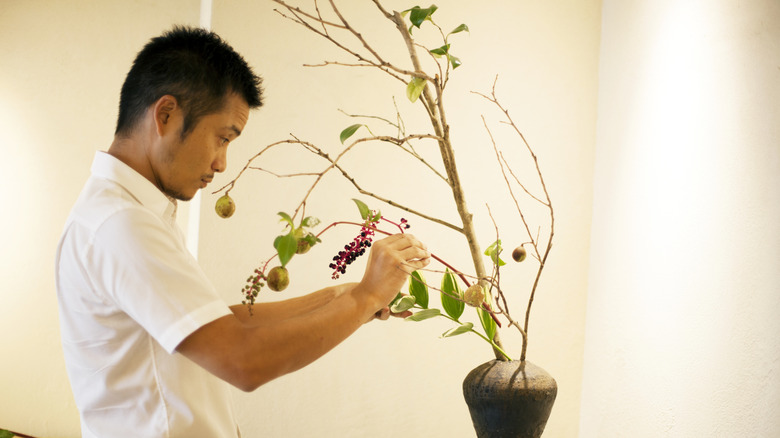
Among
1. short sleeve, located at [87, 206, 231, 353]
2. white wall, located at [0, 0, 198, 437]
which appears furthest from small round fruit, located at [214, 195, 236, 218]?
white wall, located at [0, 0, 198, 437]

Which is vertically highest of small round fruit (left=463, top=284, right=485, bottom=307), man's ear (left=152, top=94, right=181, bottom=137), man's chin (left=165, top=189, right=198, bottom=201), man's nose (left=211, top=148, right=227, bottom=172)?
man's ear (left=152, top=94, right=181, bottom=137)

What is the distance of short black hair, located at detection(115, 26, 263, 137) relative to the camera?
1062 mm

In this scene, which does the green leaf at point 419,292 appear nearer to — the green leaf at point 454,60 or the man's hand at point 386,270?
the man's hand at point 386,270

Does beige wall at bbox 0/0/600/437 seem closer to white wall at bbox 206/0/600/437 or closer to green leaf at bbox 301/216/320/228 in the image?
white wall at bbox 206/0/600/437

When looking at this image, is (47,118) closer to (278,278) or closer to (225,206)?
(225,206)

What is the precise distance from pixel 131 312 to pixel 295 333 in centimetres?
22

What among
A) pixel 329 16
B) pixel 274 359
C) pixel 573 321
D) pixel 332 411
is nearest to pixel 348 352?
pixel 332 411

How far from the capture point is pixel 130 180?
3.43ft

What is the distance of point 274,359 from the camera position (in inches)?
36.9

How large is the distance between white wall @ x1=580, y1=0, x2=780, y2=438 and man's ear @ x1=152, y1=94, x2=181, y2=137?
111 cm

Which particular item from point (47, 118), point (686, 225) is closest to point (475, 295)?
point (686, 225)

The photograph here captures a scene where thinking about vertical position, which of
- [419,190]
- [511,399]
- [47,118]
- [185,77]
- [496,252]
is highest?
[47,118]

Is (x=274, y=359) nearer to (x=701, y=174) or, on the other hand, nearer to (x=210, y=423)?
(x=210, y=423)

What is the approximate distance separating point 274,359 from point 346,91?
4.19 ft
